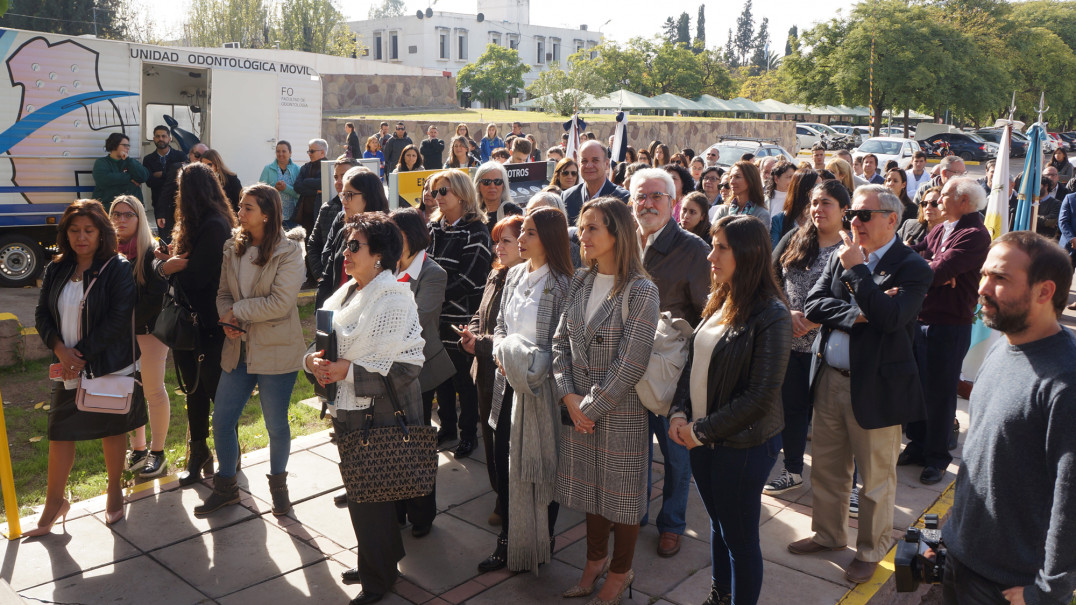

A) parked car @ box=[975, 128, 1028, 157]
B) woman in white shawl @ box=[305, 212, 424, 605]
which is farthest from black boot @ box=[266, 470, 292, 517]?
parked car @ box=[975, 128, 1028, 157]

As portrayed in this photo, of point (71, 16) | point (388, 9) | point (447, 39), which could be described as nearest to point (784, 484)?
point (71, 16)

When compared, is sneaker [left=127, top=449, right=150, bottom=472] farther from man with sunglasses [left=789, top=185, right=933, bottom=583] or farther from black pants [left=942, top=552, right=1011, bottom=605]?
black pants [left=942, top=552, right=1011, bottom=605]

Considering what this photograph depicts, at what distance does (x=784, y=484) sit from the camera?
17.4 feet

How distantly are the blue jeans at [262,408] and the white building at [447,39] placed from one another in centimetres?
6697

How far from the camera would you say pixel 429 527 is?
15.4 ft

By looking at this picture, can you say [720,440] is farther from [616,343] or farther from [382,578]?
[382,578]

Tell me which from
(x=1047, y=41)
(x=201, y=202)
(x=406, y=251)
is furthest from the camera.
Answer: (x=1047, y=41)

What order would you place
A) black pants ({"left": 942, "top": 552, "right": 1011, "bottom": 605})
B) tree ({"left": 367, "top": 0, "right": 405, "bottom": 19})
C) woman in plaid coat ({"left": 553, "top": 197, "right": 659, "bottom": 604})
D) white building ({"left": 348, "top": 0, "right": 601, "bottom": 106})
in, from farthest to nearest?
tree ({"left": 367, "top": 0, "right": 405, "bottom": 19}), white building ({"left": 348, "top": 0, "right": 601, "bottom": 106}), woman in plaid coat ({"left": 553, "top": 197, "right": 659, "bottom": 604}), black pants ({"left": 942, "top": 552, "right": 1011, "bottom": 605})

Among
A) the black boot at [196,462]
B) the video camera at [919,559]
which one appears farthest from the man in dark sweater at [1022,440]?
the black boot at [196,462]

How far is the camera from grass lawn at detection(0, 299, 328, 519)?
543cm

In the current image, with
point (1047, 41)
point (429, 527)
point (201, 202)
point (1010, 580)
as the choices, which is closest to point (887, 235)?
point (1010, 580)

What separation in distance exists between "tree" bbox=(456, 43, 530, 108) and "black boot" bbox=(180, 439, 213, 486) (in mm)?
48678

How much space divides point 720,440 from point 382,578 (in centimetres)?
181

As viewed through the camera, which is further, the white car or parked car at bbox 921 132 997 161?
parked car at bbox 921 132 997 161
